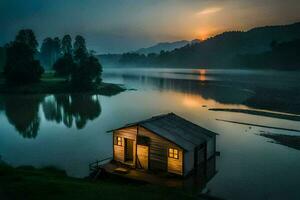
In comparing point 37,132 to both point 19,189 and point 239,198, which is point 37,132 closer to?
point 19,189

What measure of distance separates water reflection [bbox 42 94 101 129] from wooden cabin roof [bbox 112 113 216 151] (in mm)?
28146

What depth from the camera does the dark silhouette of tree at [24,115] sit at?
180 ft

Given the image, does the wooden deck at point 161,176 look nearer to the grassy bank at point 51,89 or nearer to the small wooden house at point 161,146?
the small wooden house at point 161,146

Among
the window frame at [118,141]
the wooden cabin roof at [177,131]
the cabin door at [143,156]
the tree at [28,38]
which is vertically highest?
the tree at [28,38]

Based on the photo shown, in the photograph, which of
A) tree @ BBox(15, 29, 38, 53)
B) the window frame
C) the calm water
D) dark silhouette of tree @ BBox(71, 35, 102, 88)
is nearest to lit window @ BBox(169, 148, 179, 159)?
the calm water

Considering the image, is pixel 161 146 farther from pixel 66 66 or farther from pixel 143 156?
pixel 66 66

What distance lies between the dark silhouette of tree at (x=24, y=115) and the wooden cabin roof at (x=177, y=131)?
27.1 metres

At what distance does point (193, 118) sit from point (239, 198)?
39.2 metres

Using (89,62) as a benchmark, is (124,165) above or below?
below

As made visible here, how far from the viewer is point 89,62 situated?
5059 inches

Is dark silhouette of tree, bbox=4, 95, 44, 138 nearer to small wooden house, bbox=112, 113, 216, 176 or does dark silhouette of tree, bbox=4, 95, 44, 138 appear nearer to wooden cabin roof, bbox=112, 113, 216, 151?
small wooden house, bbox=112, 113, 216, 176

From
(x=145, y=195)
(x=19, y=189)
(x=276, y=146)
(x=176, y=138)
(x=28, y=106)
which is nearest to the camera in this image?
(x=19, y=189)

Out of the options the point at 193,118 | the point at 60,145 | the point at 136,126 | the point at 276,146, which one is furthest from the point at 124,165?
the point at 193,118

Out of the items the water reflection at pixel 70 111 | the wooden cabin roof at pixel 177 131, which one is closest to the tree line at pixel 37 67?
the water reflection at pixel 70 111
